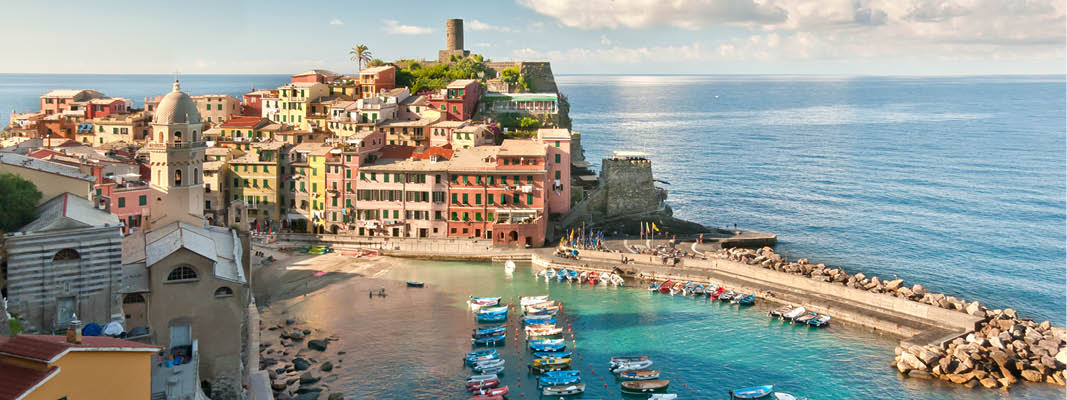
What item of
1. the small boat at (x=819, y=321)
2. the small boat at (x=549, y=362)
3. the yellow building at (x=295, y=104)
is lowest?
the small boat at (x=549, y=362)

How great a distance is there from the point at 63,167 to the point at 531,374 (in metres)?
24.8

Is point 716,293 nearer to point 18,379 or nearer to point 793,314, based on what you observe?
point 793,314

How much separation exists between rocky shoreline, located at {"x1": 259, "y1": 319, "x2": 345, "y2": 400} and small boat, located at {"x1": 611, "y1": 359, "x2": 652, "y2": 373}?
13.2 metres

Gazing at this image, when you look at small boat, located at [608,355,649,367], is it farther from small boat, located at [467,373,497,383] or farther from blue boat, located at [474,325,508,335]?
blue boat, located at [474,325,508,335]

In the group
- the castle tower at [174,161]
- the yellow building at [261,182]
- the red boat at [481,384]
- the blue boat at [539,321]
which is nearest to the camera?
the castle tower at [174,161]

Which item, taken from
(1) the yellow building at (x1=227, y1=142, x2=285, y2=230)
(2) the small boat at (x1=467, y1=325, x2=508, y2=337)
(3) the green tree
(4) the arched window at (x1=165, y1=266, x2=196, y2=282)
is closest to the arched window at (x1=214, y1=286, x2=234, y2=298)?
(4) the arched window at (x1=165, y1=266, x2=196, y2=282)

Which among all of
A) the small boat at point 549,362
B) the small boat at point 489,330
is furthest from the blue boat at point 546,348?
the small boat at point 489,330

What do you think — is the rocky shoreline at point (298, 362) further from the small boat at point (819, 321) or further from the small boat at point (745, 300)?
the small boat at point (819, 321)

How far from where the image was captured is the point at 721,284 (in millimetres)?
56562

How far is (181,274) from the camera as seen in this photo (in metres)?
29.4

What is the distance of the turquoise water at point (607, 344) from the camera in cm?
4041

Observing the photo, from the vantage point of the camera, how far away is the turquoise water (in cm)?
4041

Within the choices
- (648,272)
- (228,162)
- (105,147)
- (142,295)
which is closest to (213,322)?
(142,295)

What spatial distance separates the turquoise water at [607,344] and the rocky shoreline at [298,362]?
75 cm
